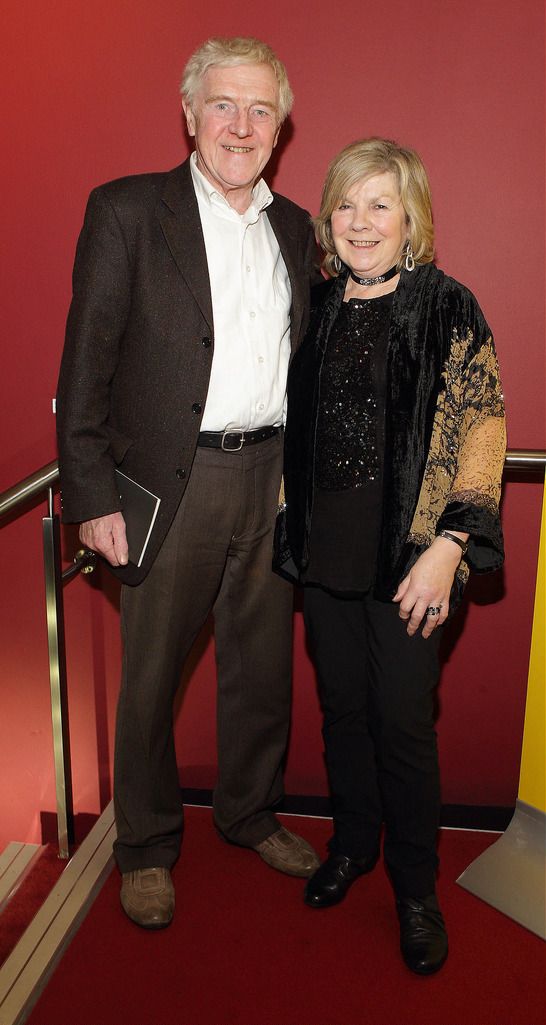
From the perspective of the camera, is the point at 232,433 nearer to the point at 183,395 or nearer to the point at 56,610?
the point at 183,395

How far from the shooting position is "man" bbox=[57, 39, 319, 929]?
204 cm

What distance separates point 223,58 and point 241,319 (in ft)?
1.86

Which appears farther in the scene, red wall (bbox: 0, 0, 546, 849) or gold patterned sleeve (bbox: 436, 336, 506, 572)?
red wall (bbox: 0, 0, 546, 849)

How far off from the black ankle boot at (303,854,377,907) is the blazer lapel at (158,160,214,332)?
4.45ft

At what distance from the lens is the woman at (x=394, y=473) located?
1.91m

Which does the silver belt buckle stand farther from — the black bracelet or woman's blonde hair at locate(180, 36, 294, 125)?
woman's blonde hair at locate(180, 36, 294, 125)

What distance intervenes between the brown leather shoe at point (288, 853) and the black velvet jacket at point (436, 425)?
871mm

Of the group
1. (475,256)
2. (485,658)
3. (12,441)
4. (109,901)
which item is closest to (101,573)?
(12,441)

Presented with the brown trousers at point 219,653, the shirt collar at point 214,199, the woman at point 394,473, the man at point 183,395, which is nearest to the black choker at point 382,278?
the woman at point 394,473

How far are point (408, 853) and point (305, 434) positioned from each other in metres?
0.98

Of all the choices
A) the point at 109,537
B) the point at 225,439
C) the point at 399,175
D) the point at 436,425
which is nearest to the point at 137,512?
the point at 109,537

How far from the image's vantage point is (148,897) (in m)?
2.25

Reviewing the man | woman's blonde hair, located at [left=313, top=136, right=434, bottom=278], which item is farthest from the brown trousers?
woman's blonde hair, located at [left=313, top=136, right=434, bottom=278]

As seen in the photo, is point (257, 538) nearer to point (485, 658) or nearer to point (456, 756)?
point (485, 658)
